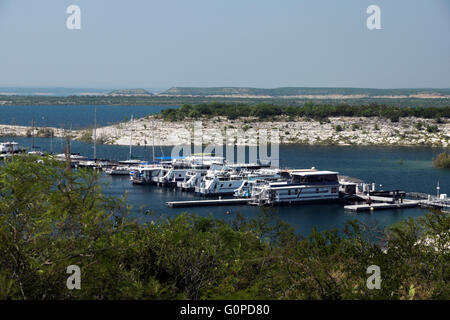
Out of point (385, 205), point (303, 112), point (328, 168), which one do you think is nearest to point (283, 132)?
point (303, 112)

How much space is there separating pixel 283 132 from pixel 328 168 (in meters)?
35.1

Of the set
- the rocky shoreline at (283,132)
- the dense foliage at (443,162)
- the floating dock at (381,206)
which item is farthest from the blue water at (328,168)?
the rocky shoreline at (283,132)

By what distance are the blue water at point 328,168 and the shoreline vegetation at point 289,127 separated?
5415mm

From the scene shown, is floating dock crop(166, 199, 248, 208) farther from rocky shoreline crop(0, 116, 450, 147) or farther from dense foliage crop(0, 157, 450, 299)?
rocky shoreline crop(0, 116, 450, 147)

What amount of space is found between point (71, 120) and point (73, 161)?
7523cm

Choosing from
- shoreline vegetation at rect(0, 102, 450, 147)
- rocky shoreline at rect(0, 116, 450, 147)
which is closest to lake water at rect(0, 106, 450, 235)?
rocky shoreline at rect(0, 116, 450, 147)

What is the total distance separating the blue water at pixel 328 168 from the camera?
141 feet

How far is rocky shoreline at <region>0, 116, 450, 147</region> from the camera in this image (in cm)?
9188

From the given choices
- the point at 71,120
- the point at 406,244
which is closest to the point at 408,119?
the point at 71,120

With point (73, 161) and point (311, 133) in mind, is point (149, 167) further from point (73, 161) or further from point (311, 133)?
point (311, 133)

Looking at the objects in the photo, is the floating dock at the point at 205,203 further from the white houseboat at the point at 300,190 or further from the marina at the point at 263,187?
the white houseboat at the point at 300,190

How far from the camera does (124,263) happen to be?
46.6ft

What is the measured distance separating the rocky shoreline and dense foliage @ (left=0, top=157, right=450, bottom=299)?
7149 centimetres

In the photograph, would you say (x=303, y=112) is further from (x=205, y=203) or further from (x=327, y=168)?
(x=205, y=203)
